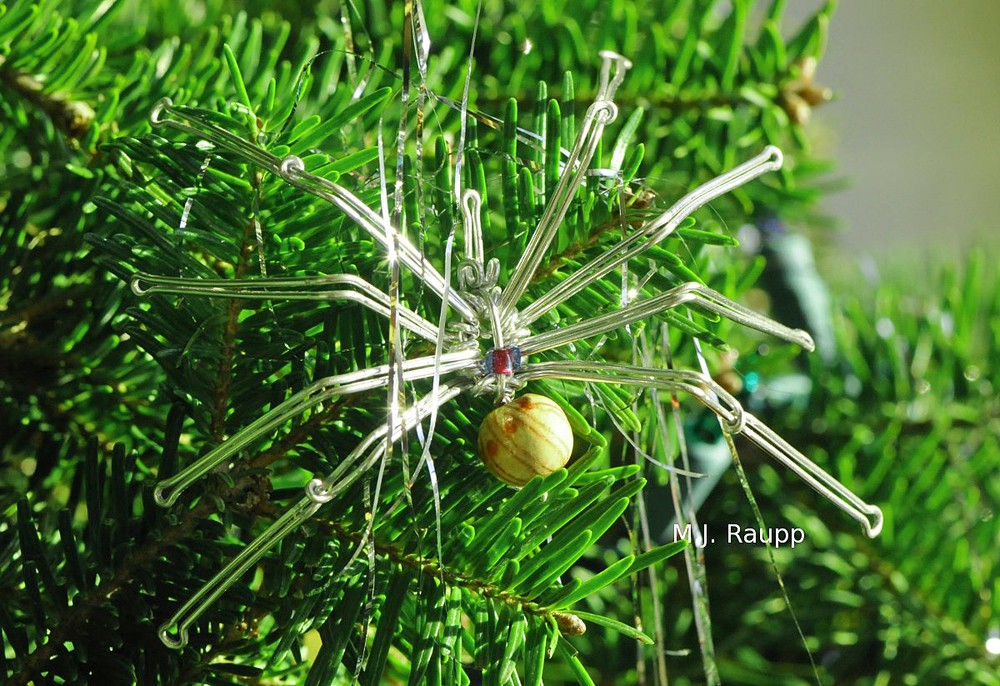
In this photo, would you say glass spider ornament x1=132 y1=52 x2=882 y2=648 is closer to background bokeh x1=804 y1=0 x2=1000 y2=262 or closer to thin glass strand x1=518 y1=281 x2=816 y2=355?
thin glass strand x1=518 y1=281 x2=816 y2=355

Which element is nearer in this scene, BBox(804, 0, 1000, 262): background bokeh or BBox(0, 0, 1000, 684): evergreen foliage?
BBox(0, 0, 1000, 684): evergreen foliage

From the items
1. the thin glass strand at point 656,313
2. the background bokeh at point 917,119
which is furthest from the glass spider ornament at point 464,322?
the background bokeh at point 917,119

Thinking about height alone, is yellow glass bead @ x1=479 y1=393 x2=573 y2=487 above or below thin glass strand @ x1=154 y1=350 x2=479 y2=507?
below

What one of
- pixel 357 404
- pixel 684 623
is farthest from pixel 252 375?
pixel 684 623

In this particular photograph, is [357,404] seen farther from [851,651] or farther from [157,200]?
[851,651]

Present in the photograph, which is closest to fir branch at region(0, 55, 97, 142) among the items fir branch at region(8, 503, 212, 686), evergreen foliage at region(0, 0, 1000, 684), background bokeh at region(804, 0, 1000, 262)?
evergreen foliage at region(0, 0, 1000, 684)

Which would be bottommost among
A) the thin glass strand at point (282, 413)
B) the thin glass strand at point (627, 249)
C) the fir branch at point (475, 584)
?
the fir branch at point (475, 584)

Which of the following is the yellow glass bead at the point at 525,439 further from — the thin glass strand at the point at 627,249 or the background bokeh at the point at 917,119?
the background bokeh at the point at 917,119
